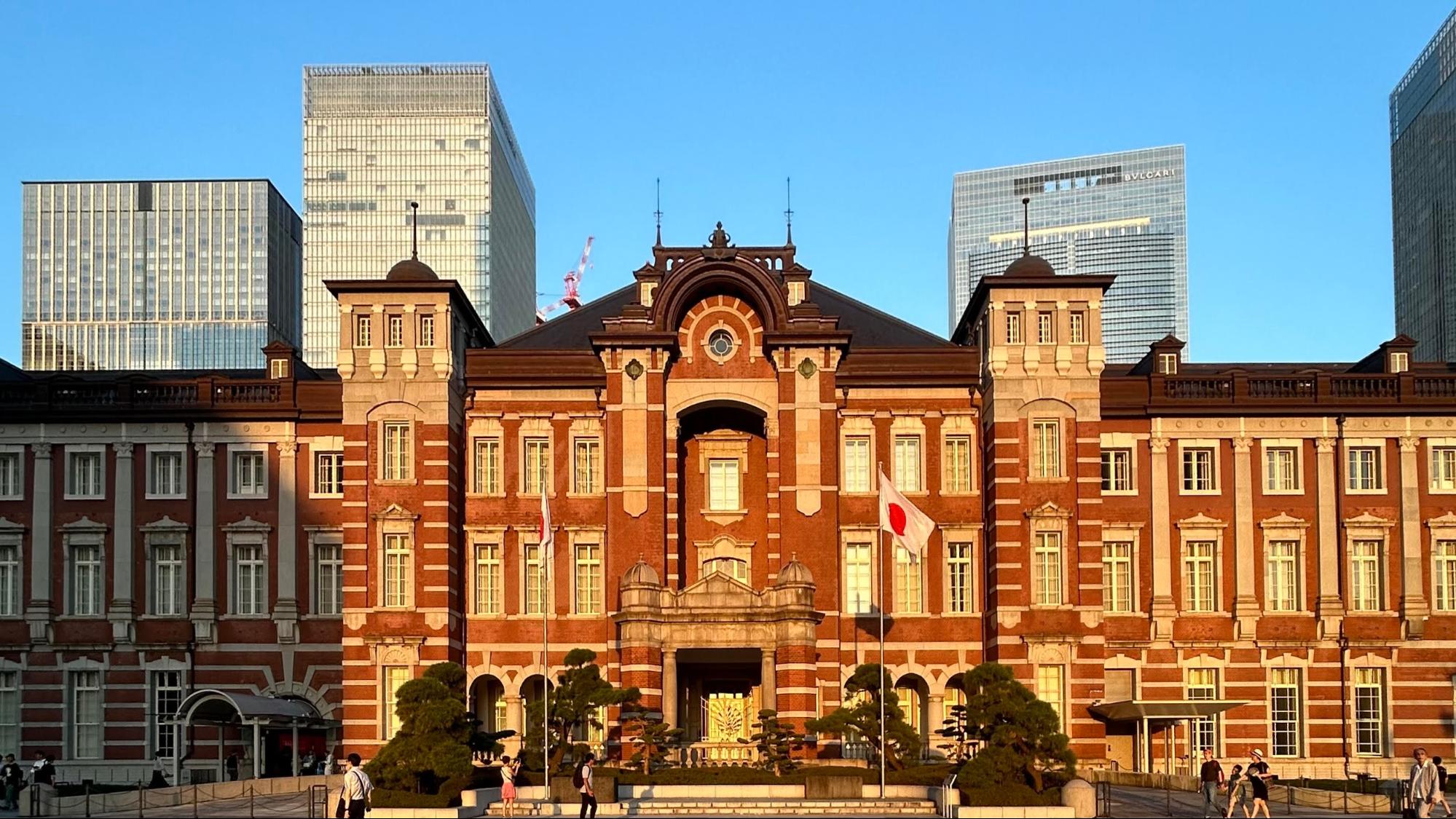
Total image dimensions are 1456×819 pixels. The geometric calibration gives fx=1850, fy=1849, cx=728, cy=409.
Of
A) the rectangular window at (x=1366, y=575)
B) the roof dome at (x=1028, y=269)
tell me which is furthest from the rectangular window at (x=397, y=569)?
the rectangular window at (x=1366, y=575)

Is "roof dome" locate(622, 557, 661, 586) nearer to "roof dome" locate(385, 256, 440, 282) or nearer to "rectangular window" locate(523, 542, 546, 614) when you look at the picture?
"rectangular window" locate(523, 542, 546, 614)

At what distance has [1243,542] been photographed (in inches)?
2404

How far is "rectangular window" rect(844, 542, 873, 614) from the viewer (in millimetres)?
59750

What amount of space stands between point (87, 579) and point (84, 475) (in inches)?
139

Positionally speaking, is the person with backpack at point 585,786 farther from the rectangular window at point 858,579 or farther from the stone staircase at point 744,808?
the rectangular window at point 858,579

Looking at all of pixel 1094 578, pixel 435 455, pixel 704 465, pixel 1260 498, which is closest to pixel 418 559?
pixel 435 455

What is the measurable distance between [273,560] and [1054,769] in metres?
28.4

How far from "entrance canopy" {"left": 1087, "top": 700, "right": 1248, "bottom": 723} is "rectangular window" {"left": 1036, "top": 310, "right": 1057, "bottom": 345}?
11602 mm

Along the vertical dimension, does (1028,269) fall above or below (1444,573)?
above

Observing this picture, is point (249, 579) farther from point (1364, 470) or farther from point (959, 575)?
point (1364, 470)

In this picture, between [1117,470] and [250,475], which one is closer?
[1117,470]

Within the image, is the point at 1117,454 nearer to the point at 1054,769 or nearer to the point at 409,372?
the point at 1054,769

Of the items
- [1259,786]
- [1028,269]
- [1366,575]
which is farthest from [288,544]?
[1366,575]

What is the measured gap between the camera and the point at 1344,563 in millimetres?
60938
